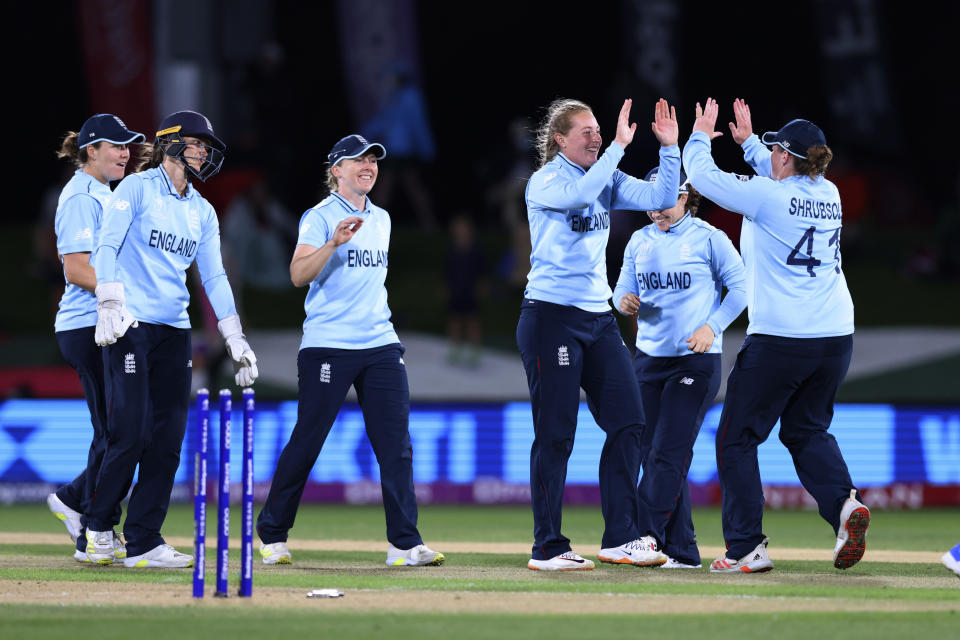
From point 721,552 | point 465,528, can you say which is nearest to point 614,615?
point 721,552

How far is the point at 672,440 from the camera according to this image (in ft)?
26.0

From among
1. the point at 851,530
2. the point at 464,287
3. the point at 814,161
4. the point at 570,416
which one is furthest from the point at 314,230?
the point at 464,287

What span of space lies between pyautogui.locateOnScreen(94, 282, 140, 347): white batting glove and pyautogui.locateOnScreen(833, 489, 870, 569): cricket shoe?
153 inches

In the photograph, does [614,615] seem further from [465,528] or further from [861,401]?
[861,401]

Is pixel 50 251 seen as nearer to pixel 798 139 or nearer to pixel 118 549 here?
pixel 118 549

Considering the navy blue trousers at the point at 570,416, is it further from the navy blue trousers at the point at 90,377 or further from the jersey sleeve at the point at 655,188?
the navy blue trousers at the point at 90,377

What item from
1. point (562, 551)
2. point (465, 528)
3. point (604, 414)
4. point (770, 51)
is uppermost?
point (770, 51)

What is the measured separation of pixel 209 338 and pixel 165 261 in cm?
884

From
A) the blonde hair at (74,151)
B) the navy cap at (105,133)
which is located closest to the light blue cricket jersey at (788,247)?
the navy cap at (105,133)

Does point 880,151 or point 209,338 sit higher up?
point 880,151

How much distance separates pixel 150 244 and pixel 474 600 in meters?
2.71

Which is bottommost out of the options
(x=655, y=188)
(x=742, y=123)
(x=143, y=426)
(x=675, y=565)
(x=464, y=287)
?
(x=675, y=565)

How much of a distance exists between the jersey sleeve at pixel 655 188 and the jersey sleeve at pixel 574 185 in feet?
0.87

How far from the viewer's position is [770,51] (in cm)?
2333
